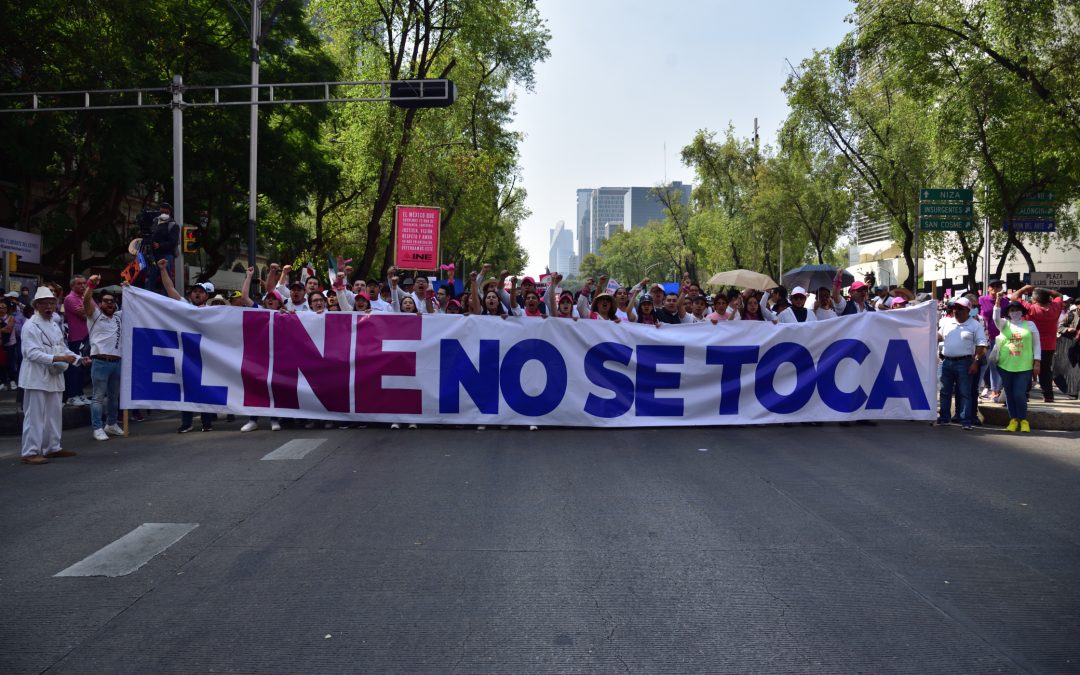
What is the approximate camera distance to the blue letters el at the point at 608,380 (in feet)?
38.5

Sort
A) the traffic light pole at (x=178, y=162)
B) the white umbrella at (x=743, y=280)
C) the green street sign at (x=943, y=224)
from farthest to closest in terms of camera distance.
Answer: the white umbrella at (x=743, y=280), the green street sign at (x=943, y=224), the traffic light pole at (x=178, y=162)

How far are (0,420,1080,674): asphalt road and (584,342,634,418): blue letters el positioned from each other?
2.14 metres

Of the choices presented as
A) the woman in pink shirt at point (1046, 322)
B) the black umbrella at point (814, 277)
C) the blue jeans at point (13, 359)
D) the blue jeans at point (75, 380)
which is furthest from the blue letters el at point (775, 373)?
the black umbrella at point (814, 277)

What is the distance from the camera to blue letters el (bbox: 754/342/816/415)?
12.1 meters

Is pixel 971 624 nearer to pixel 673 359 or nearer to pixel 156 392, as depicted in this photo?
pixel 673 359

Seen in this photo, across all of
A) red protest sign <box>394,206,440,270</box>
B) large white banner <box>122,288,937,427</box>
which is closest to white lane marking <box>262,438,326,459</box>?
large white banner <box>122,288,937,427</box>

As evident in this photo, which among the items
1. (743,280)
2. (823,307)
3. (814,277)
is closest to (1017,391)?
(823,307)

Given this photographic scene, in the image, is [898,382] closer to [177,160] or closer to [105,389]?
[105,389]

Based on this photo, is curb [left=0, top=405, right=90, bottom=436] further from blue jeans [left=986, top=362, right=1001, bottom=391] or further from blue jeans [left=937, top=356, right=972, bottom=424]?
blue jeans [left=986, top=362, right=1001, bottom=391]

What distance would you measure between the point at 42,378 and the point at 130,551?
4523 millimetres

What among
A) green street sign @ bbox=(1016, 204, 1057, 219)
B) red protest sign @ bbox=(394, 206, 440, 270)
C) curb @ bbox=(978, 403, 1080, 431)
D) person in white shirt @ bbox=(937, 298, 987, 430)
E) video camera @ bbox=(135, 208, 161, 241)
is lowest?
curb @ bbox=(978, 403, 1080, 431)

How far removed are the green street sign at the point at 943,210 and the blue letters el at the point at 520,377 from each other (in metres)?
17.8

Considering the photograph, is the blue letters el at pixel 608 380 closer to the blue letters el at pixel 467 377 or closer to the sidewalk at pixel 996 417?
the blue letters el at pixel 467 377

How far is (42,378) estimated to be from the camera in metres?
9.36
